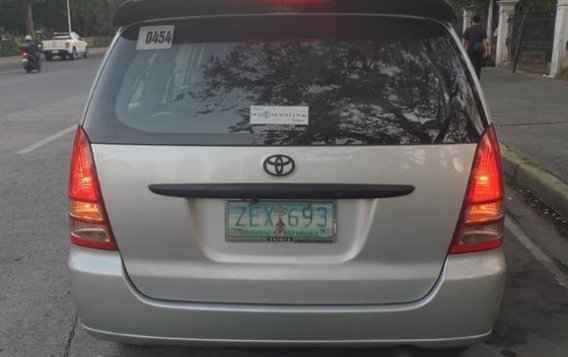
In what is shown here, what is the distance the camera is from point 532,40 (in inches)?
777

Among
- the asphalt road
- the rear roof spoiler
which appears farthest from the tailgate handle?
the asphalt road

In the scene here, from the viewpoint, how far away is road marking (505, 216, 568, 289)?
4488mm

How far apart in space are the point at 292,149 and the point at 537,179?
15.6 ft

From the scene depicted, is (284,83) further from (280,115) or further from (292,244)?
(292,244)

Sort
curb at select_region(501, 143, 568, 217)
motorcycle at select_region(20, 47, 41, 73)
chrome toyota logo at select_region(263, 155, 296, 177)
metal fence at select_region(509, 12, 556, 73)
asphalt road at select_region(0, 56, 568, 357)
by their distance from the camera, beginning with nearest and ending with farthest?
chrome toyota logo at select_region(263, 155, 296, 177) < asphalt road at select_region(0, 56, 568, 357) < curb at select_region(501, 143, 568, 217) < metal fence at select_region(509, 12, 556, 73) < motorcycle at select_region(20, 47, 41, 73)

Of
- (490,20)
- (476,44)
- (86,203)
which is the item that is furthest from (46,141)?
(490,20)

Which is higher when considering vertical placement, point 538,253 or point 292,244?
point 292,244

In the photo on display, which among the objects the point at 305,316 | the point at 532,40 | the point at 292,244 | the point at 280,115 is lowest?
the point at 532,40

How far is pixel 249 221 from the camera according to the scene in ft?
8.52

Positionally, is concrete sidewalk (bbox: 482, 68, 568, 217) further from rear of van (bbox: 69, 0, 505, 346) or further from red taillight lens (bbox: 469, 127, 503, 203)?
rear of van (bbox: 69, 0, 505, 346)

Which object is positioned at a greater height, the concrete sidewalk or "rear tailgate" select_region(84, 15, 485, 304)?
"rear tailgate" select_region(84, 15, 485, 304)

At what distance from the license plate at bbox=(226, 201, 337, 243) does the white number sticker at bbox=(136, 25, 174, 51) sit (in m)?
0.74

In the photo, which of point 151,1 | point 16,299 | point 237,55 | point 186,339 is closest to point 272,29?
point 237,55

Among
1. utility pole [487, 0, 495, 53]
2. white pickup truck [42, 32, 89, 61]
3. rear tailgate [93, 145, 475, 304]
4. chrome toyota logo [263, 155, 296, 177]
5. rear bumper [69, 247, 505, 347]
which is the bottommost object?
white pickup truck [42, 32, 89, 61]
